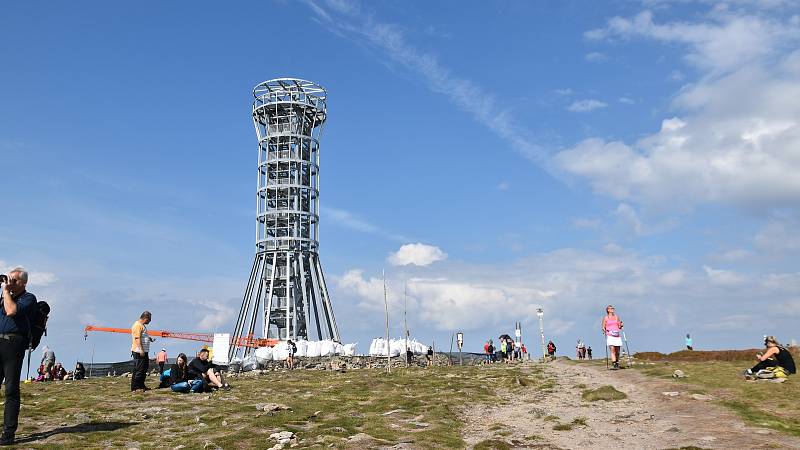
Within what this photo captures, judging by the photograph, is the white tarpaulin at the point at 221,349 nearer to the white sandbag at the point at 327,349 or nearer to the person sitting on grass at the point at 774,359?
the white sandbag at the point at 327,349

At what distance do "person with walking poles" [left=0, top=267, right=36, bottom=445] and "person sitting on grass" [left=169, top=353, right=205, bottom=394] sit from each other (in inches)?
331

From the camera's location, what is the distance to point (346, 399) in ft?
65.5

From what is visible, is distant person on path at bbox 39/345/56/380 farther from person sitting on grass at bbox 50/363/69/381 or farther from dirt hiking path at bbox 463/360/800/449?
dirt hiking path at bbox 463/360/800/449

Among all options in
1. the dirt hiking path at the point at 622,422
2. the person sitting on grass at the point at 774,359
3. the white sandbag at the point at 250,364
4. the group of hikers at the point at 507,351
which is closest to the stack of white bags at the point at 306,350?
the white sandbag at the point at 250,364

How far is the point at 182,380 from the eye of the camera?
69.1ft

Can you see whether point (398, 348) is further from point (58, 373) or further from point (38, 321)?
point (38, 321)

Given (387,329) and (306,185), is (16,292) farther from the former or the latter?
(306,185)

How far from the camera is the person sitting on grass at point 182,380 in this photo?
67.5ft

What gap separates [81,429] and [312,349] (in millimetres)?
49934

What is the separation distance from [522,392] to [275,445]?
11.6 m

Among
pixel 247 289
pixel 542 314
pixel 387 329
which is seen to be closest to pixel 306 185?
pixel 247 289

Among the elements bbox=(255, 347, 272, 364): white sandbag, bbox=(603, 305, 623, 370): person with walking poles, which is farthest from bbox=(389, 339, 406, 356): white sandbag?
bbox=(603, 305, 623, 370): person with walking poles

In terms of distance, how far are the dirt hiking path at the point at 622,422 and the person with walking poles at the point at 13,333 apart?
8916 millimetres

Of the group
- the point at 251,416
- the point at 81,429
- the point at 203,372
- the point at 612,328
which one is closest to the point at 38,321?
the point at 81,429
